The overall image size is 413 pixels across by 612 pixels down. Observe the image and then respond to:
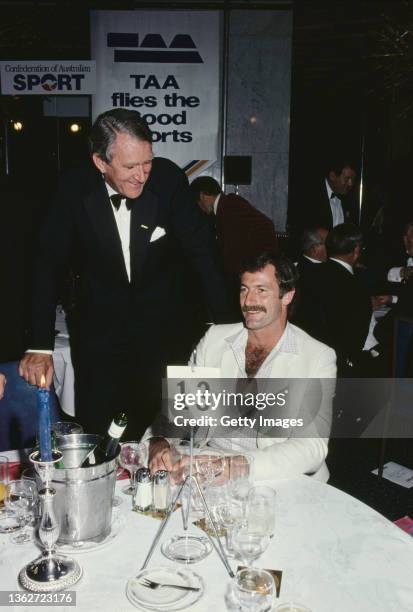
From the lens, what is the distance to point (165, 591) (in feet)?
3.81

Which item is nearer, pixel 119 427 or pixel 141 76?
pixel 119 427

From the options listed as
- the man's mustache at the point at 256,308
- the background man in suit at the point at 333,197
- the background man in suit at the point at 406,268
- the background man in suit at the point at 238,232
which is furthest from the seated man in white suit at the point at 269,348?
the background man in suit at the point at 333,197

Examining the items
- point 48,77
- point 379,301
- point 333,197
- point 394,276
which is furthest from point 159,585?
point 48,77

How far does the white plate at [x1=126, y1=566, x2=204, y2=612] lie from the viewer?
1.12m

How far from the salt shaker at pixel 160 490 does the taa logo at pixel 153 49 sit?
5.33 metres

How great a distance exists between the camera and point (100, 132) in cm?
225

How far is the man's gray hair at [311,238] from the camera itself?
427 cm

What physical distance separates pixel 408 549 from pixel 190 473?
517mm

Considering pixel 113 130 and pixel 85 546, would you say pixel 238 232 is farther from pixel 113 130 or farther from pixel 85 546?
pixel 85 546

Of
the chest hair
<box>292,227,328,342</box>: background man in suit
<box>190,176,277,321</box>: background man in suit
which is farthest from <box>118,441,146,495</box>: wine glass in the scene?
<box>190,176,277,321</box>: background man in suit

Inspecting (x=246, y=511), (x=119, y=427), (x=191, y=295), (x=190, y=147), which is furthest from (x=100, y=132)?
(x=190, y=147)

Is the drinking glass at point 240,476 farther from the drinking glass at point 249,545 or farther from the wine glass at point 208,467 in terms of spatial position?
the drinking glass at point 249,545

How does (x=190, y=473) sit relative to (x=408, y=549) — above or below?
above

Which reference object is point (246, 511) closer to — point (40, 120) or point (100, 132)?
point (100, 132)
